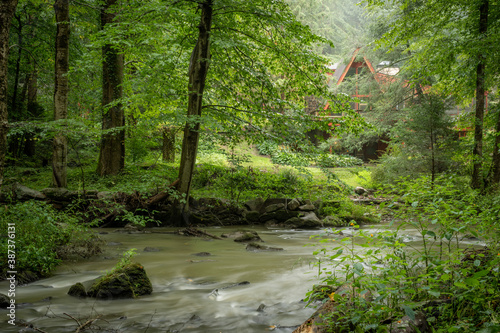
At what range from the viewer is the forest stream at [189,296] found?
12.2 ft

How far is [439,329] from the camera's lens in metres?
2.58

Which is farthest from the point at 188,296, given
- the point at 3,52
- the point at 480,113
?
the point at 480,113

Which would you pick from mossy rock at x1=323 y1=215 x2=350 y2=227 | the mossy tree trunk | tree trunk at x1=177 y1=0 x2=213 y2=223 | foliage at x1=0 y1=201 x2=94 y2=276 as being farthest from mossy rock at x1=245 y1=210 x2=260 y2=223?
the mossy tree trunk

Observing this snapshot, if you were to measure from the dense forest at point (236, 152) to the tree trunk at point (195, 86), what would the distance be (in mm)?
39

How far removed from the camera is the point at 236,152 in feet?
39.6

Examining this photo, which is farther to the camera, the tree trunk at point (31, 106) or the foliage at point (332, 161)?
the tree trunk at point (31, 106)

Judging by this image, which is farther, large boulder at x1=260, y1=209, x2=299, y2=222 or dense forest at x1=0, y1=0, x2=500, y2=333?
large boulder at x1=260, y1=209, x2=299, y2=222

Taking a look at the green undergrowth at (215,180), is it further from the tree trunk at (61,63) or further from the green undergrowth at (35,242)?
the green undergrowth at (35,242)

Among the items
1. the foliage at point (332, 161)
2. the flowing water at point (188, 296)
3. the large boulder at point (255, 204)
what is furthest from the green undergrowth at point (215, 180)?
the flowing water at point (188, 296)

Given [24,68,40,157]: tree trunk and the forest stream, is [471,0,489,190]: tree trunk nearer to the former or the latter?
the forest stream

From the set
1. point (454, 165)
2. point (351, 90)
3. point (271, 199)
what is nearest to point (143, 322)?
point (271, 199)

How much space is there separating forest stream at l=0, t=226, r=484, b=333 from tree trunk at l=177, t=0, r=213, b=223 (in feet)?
10.0

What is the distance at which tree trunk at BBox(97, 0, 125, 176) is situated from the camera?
500 inches

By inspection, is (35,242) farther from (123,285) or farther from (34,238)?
(123,285)
